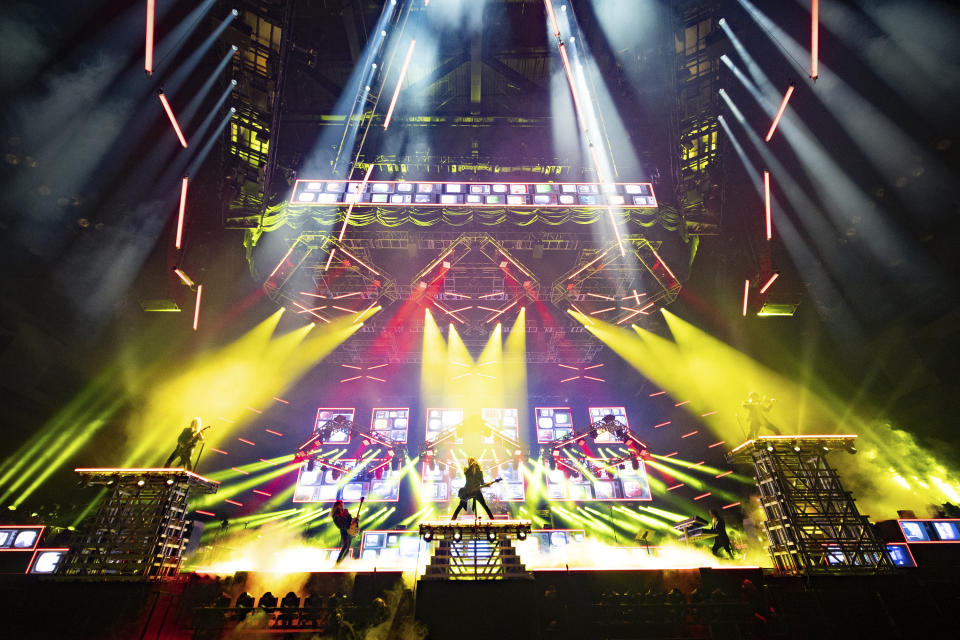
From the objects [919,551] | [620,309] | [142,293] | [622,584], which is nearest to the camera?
[622,584]

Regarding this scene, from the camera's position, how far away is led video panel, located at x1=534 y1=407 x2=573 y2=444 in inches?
A: 613

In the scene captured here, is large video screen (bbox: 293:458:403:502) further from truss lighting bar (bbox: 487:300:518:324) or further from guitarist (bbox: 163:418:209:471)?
truss lighting bar (bbox: 487:300:518:324)

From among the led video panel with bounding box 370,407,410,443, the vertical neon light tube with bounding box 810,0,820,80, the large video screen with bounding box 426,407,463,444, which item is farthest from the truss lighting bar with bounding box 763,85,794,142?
the led video panel with bounding box 370,407,410,443

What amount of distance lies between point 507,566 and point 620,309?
10.2 meters

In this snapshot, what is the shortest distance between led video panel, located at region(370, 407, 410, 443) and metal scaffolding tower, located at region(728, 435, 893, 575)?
1121 centimetres

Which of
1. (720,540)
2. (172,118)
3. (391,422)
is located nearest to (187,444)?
(172,118)

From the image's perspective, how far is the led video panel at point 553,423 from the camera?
15.6 metres

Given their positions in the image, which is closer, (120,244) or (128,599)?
(128,599)

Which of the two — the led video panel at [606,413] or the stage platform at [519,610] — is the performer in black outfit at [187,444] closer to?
the stage platform at [519,610]

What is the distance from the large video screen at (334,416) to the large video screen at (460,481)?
10.6 ft

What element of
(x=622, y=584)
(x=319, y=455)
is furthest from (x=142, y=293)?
(x=622, y=584)

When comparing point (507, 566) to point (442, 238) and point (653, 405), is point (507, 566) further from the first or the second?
point (653, 405)

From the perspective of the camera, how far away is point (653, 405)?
15.9 meters

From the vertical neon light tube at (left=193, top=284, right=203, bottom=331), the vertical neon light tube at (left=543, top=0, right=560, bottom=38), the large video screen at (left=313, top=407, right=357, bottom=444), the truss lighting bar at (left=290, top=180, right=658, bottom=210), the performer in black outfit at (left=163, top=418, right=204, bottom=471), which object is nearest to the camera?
the performer in black outfit at (left=163, top=418, right=204, bottom=471)
